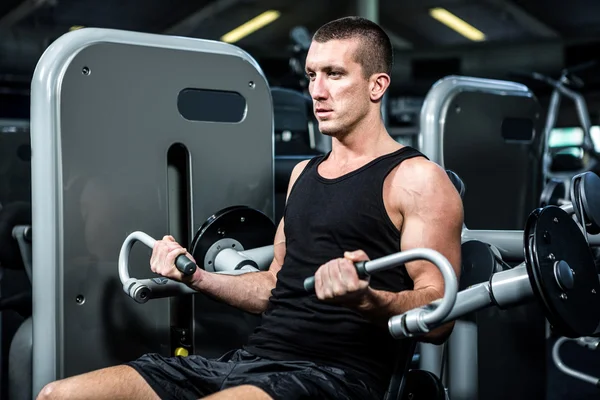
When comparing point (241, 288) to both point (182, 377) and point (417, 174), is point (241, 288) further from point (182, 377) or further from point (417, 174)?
point (417, 174)

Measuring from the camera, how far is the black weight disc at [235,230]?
1.84 meters

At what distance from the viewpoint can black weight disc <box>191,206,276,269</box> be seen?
1842 millimetres

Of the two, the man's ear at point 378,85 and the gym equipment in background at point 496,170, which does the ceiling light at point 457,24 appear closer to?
the gym equipment in background at point 496,170

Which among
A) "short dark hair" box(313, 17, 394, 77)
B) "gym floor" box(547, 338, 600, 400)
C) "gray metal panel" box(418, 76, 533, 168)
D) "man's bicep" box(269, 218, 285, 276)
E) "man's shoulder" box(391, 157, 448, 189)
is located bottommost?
"gym floor" box(547, 338, 600, 400)

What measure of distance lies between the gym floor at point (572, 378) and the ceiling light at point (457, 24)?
11.5ft

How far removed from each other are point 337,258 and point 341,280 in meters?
0.30

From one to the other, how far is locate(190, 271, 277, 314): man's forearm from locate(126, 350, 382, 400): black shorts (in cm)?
13

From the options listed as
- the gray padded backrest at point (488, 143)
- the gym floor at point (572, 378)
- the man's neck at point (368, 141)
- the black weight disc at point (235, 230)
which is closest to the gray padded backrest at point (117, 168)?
the black weight disc at point (235, 230)

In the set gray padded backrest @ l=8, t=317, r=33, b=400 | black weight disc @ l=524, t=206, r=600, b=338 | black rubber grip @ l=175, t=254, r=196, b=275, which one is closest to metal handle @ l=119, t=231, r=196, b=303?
black rubber grip @ l=175, t=254, r=196, b=275

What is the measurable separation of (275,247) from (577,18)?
18.4 feet

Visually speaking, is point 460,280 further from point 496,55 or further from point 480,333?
point 496,55

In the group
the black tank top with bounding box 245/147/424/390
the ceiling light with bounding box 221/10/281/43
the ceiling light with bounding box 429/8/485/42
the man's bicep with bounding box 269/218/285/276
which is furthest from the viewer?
the ceiling light with bounding box 429/8/485/42

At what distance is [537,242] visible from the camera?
4.15 feet

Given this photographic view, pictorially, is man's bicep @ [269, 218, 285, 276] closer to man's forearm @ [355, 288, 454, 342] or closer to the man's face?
the man's face
